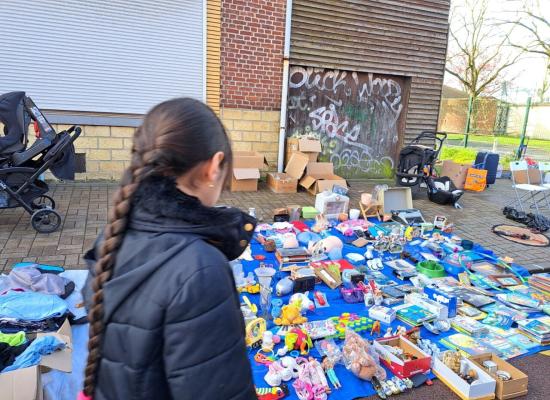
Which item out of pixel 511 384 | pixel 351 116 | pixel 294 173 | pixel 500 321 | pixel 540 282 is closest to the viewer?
pixel 511 384

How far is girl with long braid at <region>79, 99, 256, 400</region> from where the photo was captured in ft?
3.10

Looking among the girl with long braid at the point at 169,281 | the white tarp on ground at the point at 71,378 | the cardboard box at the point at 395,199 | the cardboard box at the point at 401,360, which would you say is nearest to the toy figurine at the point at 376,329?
the cardboard box at the point at 401,360

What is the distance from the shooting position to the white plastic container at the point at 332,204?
5887mm

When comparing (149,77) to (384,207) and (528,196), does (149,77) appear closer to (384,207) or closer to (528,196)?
(384,207)

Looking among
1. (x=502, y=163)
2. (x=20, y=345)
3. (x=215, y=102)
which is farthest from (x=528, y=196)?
(x=20, y=345)

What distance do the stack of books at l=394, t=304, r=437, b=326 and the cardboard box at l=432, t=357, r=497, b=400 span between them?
61 centimetres

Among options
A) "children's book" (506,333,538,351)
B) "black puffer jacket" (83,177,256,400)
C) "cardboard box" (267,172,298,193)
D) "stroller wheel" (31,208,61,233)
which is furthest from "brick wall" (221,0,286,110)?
"black puffer jacket" (83,177,256,400)

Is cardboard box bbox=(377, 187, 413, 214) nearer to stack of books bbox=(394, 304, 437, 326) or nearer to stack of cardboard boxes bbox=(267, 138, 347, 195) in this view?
stack of cardboard boxes bbox=(267, 138, 347, 195)

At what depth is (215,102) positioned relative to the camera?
304 inches

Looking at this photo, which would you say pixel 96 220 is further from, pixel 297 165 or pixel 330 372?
pixel 330 372

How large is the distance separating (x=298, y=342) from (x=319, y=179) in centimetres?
496

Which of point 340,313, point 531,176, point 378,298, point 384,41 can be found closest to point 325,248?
point 378,298

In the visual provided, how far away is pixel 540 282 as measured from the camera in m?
4.18

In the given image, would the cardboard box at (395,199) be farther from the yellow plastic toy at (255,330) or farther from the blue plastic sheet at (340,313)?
the yellow plastic toy at (255,330)
